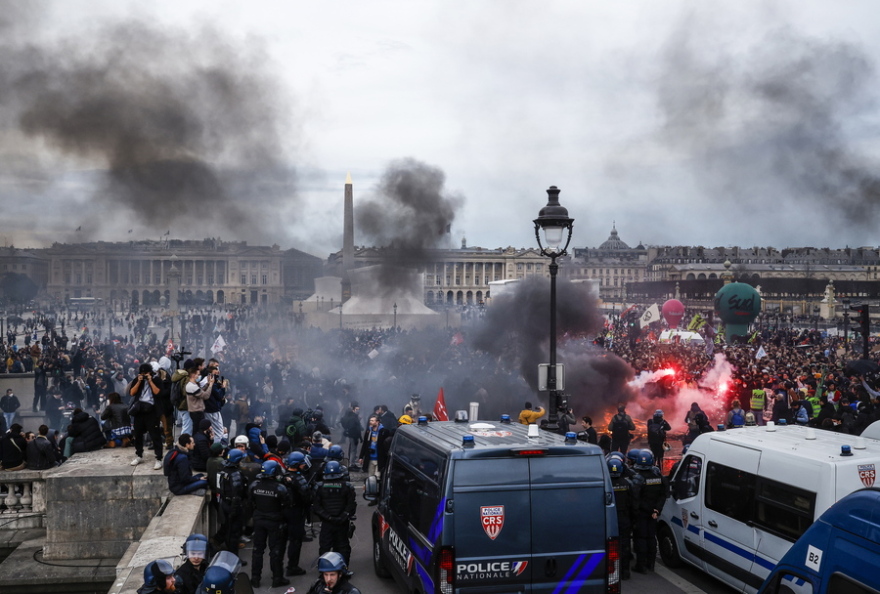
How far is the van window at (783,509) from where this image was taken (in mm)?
Answer: 5875

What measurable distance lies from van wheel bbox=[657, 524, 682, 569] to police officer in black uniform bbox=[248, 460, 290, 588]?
407 cm

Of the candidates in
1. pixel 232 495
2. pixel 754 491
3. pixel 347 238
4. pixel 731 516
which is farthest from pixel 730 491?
pixel 347 238

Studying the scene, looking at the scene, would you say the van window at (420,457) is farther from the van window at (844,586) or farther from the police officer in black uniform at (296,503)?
the van window at (844,586)

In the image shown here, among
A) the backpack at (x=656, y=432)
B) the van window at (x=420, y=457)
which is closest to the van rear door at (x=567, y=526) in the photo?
the van window at (x=420, y=457)

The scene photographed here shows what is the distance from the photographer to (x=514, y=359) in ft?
88.0

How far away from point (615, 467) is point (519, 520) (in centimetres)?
270

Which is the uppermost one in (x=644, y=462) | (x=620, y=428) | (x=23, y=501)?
(x=644, y=462)

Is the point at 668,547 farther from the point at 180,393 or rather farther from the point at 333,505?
the point at 180,393

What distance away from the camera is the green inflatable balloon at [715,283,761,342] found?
110 feet

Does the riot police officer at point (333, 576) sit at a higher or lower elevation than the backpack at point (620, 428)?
higher

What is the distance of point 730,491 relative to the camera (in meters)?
6.87

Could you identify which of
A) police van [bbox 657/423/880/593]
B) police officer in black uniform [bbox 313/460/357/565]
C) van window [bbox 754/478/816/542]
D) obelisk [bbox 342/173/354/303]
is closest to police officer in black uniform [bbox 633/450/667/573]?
police van [bbox 657/423/880/593]

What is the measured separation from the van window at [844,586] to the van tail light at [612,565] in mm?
1826

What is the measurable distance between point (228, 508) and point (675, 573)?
4.65 metres
